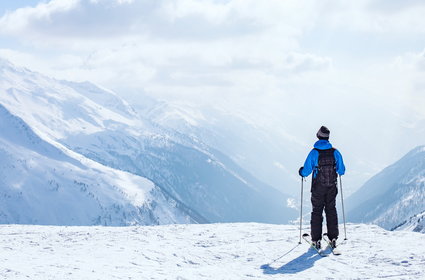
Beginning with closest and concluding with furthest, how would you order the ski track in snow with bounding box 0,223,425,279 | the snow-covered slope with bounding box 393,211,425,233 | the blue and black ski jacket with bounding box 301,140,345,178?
the ski track in snow with bounding box 0,223,425,279
the blue and black ski jacket with bounding box 301,140,345,178
the snow-covered slope with bounding box 393,211,425,233

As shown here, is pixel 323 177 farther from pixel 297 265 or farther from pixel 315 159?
pixel 297 265

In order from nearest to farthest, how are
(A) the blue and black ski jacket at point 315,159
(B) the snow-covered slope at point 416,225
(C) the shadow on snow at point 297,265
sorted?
(C) the shadow on snow at point 297,265 → (A) the blue and black ski jacket at point 315,159 → (B) the snow-covered slope at point 416,225

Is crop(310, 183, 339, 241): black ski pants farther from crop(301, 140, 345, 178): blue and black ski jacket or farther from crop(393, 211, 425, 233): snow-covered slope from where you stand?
crop(393, 211, 425, 233): snow-covered slope

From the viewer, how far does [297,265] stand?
13.1 meters

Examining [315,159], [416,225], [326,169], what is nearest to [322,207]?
[326,169]

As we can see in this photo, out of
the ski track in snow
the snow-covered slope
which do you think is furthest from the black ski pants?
the snow-covered slope

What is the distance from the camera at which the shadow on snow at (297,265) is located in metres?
12.5

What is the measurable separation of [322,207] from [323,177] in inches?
44.0

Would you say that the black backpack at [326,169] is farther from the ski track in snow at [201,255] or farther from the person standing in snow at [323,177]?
the ski track in snow at [201,255]

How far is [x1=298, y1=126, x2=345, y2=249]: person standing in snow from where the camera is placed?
14734mm

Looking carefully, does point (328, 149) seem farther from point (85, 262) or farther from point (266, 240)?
point (85, 262)

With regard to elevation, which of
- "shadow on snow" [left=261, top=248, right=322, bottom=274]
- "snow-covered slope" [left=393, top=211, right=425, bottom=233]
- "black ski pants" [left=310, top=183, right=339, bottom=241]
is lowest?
"shadow on snow" [left=261, top=248, right=322, bottom=274]

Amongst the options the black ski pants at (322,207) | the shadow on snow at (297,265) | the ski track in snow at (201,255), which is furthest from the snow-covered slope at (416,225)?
the shadow on snow at (297,265)

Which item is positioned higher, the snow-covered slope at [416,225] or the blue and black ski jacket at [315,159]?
the snow-covered slope at [416,225]
